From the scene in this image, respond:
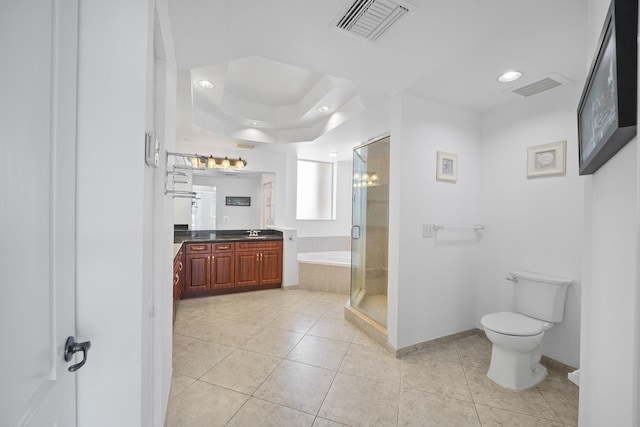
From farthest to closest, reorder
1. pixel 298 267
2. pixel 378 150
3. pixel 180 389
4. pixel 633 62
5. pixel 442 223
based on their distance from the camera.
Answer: pixel 298 267
pixel 378 150
pixel 442 223
pixel 180 389
pixel 633 62

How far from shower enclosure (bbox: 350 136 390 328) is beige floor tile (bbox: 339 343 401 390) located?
0.35 metres

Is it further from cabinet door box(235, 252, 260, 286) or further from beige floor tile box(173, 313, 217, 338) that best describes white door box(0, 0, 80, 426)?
cabinet door box(235, 252, 260, 286)

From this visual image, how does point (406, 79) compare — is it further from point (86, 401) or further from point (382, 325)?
point (86, 401)

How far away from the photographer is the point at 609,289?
97 cm

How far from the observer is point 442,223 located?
266cm

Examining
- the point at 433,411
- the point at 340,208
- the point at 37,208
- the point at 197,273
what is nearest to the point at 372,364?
the point at 433,411

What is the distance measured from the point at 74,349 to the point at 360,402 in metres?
1.69

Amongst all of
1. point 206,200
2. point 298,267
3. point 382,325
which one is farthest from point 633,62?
point 206,200

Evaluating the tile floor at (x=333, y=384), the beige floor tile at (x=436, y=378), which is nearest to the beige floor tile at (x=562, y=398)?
the tile floor at (x=333, y=384)

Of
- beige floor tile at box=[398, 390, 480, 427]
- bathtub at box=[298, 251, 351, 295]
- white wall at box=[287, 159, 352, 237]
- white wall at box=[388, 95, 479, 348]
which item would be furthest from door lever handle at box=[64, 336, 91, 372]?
white wall at box=[287, 159, 352, 237]

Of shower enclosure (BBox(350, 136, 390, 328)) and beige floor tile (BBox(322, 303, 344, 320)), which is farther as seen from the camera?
beige floor tile (BBox(322, 303, 344, 320))

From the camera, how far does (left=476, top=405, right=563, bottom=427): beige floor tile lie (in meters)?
1.67

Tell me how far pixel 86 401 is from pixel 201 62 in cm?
206

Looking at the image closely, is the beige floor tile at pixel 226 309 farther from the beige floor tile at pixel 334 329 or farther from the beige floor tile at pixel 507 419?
the beige floor tile at pixel 507 419
